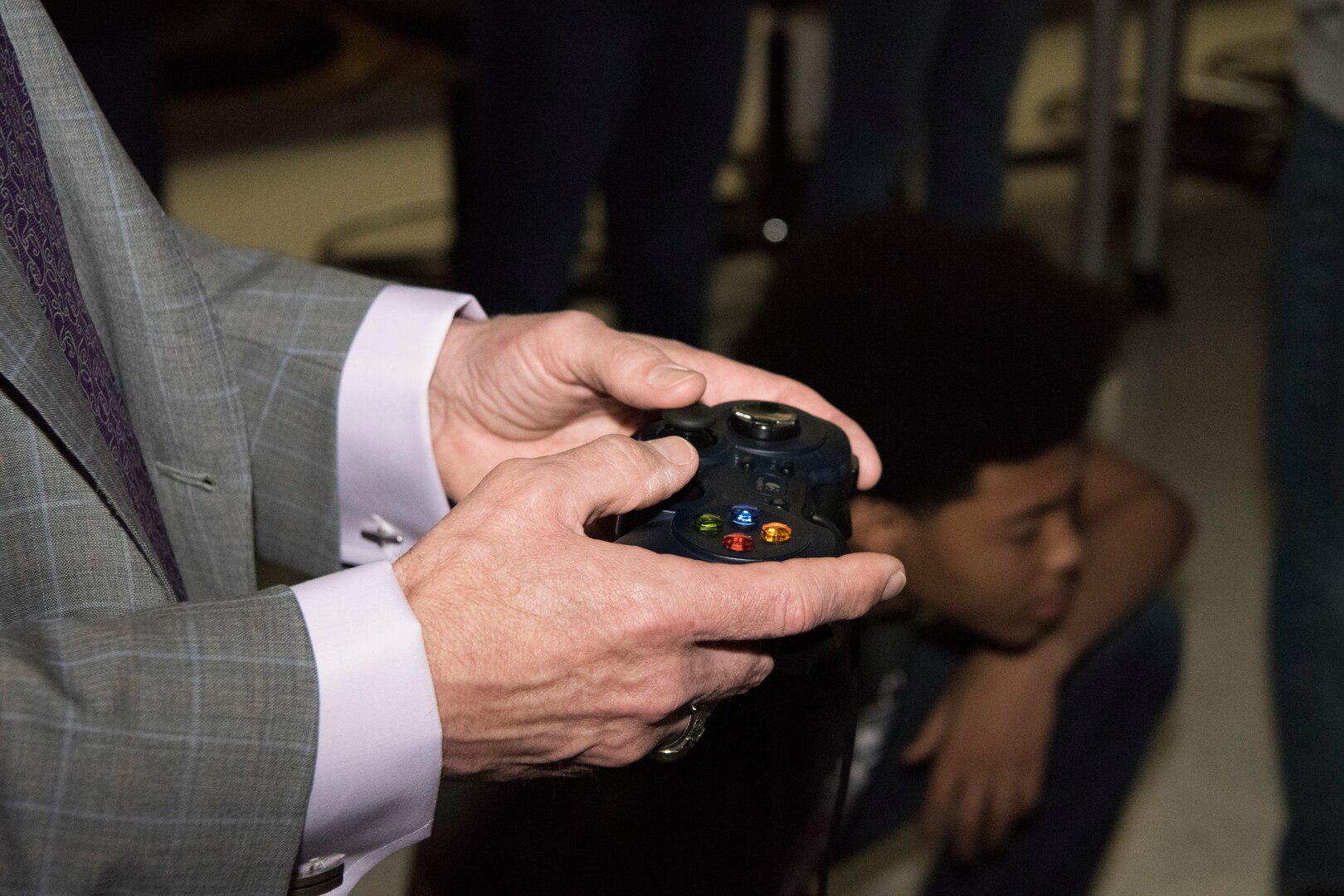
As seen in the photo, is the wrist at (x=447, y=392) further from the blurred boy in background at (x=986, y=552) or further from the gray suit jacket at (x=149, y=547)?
the blurred boy in background at (x=986, y=552)

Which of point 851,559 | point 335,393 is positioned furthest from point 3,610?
point 851,559

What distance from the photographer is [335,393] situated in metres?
0.67

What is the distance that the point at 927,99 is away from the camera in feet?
6.18

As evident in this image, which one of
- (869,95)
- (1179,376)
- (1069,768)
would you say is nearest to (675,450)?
(1069,768)

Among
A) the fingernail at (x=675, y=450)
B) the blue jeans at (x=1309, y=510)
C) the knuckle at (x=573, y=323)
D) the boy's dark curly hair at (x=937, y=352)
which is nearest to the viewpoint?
the fingernail at (x=675, y=450)

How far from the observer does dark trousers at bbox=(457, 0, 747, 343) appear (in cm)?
133

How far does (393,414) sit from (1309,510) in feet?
2.86

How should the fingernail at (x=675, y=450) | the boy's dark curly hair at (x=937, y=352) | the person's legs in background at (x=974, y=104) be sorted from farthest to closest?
the person's legs in background at (x=974, y=104) → the boy's dark curly hair at (x=937, y=352) → the fingernail at (x=675, y=450)

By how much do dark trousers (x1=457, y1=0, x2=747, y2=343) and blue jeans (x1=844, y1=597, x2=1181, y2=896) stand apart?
1.87 ft

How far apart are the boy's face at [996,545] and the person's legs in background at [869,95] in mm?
663

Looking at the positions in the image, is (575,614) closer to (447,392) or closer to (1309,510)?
(447,392)

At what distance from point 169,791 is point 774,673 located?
8.9 inches

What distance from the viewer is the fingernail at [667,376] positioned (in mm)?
567

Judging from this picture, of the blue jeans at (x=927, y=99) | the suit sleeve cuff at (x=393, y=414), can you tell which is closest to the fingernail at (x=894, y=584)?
the suit sleeve cuff at (x=393, y=414)
